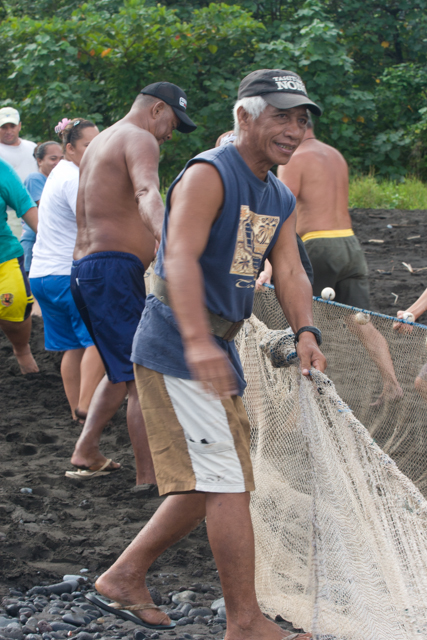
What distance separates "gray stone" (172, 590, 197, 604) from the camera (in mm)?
2758

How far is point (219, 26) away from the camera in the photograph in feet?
49.4

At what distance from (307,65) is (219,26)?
208cm

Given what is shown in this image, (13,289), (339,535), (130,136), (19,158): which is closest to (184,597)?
(339,535)

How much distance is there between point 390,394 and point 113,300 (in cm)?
152

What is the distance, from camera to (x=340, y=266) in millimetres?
4684

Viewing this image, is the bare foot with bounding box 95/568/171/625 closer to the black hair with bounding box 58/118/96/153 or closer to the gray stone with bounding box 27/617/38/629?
the gray stone with bounding box 27/617/38/629

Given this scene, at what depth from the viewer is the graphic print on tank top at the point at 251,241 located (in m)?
2.31

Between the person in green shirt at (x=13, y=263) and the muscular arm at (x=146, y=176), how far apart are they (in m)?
2.13

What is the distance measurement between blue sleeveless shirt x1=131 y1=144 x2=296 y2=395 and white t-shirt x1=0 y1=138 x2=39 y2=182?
18.2 ft

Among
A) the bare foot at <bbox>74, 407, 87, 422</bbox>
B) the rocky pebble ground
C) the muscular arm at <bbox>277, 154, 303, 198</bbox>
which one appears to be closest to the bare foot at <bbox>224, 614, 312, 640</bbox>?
the rocky pebble ground

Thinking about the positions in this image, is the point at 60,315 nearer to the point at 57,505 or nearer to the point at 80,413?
the point at 80,413

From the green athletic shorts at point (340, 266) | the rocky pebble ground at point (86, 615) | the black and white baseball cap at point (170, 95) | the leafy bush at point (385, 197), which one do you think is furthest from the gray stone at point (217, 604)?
the leafy bush at point (385, 197)

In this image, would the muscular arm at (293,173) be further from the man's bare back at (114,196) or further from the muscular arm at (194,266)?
the muscular arm at (194,266)

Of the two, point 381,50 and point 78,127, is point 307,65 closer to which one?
point 381,50
